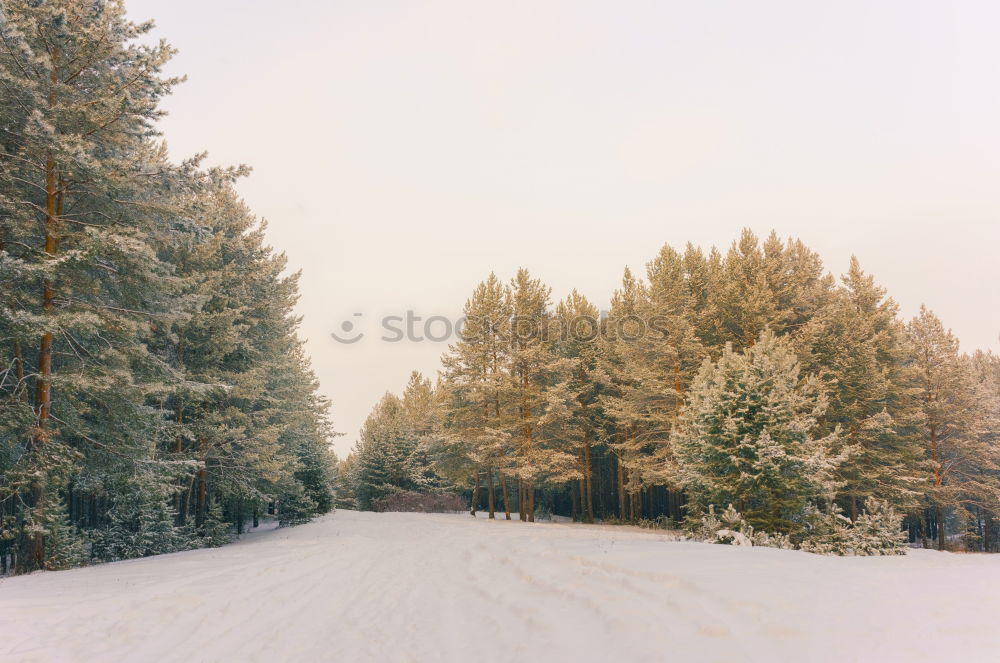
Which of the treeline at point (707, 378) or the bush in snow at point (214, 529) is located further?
the treeline at point (707, 378)

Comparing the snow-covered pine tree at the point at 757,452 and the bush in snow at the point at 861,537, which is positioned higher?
the snow-covered pine tree at the point at 757,452

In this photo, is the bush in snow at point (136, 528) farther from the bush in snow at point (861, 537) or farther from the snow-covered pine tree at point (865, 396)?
the snow-covered pine tree at point (865, 396)

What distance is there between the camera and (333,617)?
7484mm

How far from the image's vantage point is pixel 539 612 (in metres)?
7.00

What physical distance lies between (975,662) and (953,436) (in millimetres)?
33513

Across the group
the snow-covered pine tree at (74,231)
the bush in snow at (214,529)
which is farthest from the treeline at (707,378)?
the snow-covered pine tree at (74,231)

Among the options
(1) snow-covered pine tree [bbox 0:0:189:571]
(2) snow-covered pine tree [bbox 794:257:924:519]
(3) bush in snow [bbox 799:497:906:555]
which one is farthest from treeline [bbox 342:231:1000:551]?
(1) snow-covered pine tree [bbox 0:0:189:571]

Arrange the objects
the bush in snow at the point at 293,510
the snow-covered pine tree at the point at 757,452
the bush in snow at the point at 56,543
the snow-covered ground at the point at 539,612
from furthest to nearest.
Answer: the bush in snow at the point at 293,510
the snow-covered pine tree at the point at 757,452
the bush in snow at the point at 56,543
the snow-covered ground at the point at 539,612

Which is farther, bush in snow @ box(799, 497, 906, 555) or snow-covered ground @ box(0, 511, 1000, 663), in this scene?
bush in snow @ box(799, 497, 906, 555)

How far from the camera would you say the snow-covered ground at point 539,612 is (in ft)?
16.9

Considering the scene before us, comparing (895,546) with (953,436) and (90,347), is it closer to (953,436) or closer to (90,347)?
(90,347)

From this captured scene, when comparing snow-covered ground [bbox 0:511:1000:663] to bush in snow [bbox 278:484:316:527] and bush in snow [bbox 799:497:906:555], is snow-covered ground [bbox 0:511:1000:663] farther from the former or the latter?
bush in snow [bbox 278:484:316:527]

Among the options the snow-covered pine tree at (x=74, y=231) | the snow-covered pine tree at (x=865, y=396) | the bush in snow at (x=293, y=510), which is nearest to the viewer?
the snow-covered pine tree at (x=74, y=231)

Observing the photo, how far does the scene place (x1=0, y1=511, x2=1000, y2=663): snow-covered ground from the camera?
5148mm
